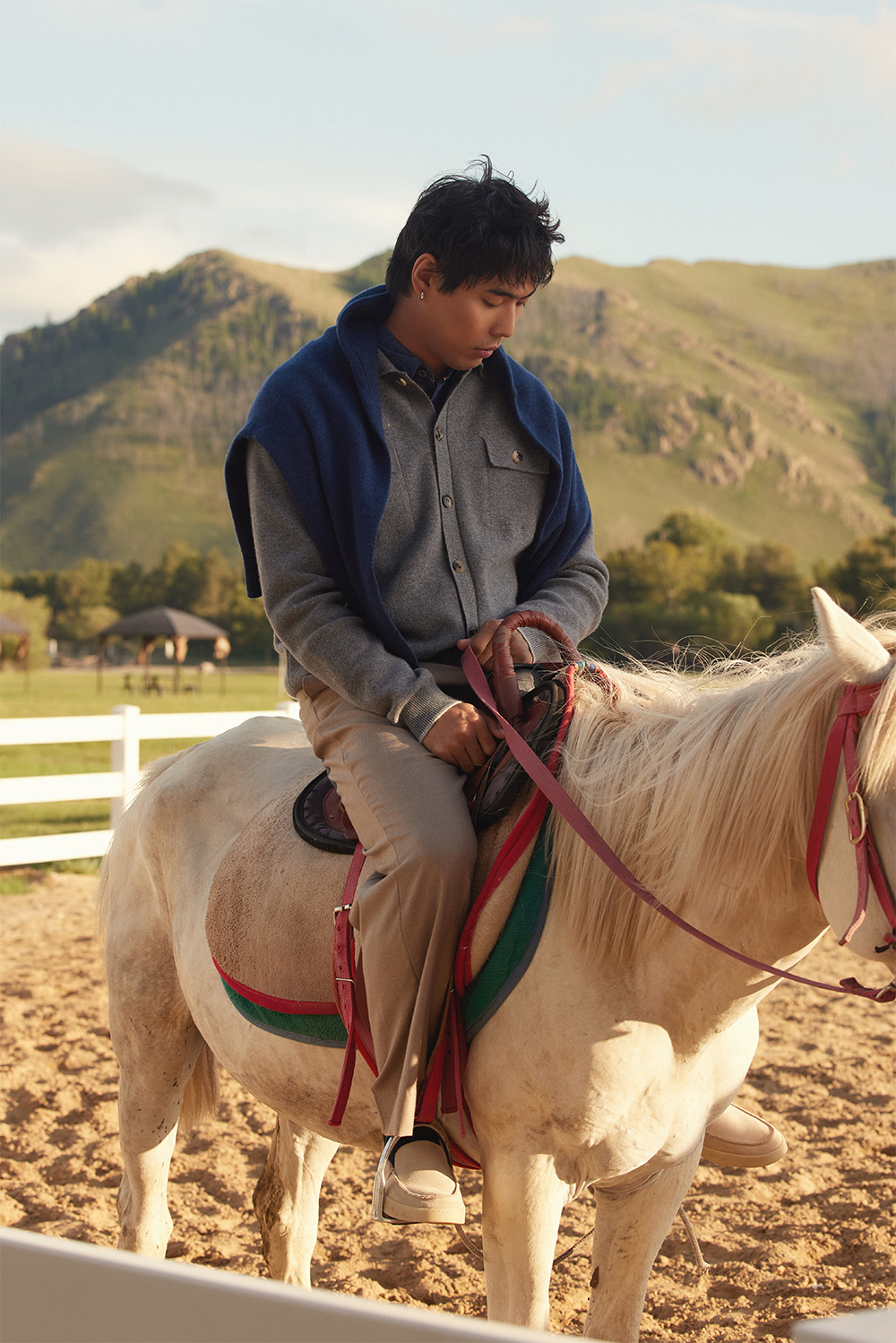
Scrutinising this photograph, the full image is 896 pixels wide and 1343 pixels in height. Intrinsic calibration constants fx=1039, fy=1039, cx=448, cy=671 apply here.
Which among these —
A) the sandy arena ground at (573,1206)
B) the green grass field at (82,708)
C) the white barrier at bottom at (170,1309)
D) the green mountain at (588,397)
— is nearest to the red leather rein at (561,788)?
the white barrier at bottom at (170,1309)

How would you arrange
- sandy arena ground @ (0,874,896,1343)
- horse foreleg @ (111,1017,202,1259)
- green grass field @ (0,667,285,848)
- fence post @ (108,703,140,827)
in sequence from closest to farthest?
horse foreleg @ (111,1017,202,1259), sandy arena ground @ (0,874,896,1343), fence post @ (108,703,140,827), green grass field @ (0,667,285,848)

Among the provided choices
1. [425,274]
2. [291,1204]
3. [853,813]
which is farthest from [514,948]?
[291,1204]

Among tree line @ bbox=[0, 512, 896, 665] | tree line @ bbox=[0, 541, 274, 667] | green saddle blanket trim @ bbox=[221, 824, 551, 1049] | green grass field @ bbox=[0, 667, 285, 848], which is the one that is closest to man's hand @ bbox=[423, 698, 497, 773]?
green saddle blanket trim @ bbox=[221, 824, 551, 1049]

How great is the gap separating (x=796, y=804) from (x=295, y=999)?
1204 mm

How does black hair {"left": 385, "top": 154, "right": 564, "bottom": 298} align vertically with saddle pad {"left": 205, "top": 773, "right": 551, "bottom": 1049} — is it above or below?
above

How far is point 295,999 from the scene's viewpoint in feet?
7.60

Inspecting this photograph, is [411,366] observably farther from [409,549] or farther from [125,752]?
[125,752]

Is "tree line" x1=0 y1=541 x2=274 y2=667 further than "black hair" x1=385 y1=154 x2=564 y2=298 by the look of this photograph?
Yes

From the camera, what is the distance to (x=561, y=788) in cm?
198

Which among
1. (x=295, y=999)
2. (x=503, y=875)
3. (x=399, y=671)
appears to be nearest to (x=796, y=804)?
(x=503, y=875)

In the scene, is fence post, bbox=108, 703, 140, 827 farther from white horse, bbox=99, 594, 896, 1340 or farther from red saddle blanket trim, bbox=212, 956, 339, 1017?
white horse, bbox=99, 594, 896, 1340

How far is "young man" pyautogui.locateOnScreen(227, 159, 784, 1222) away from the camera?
2.00 m

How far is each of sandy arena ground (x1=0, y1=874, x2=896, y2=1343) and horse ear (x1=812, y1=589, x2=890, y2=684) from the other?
7.13 ft

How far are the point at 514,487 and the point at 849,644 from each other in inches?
41.8
